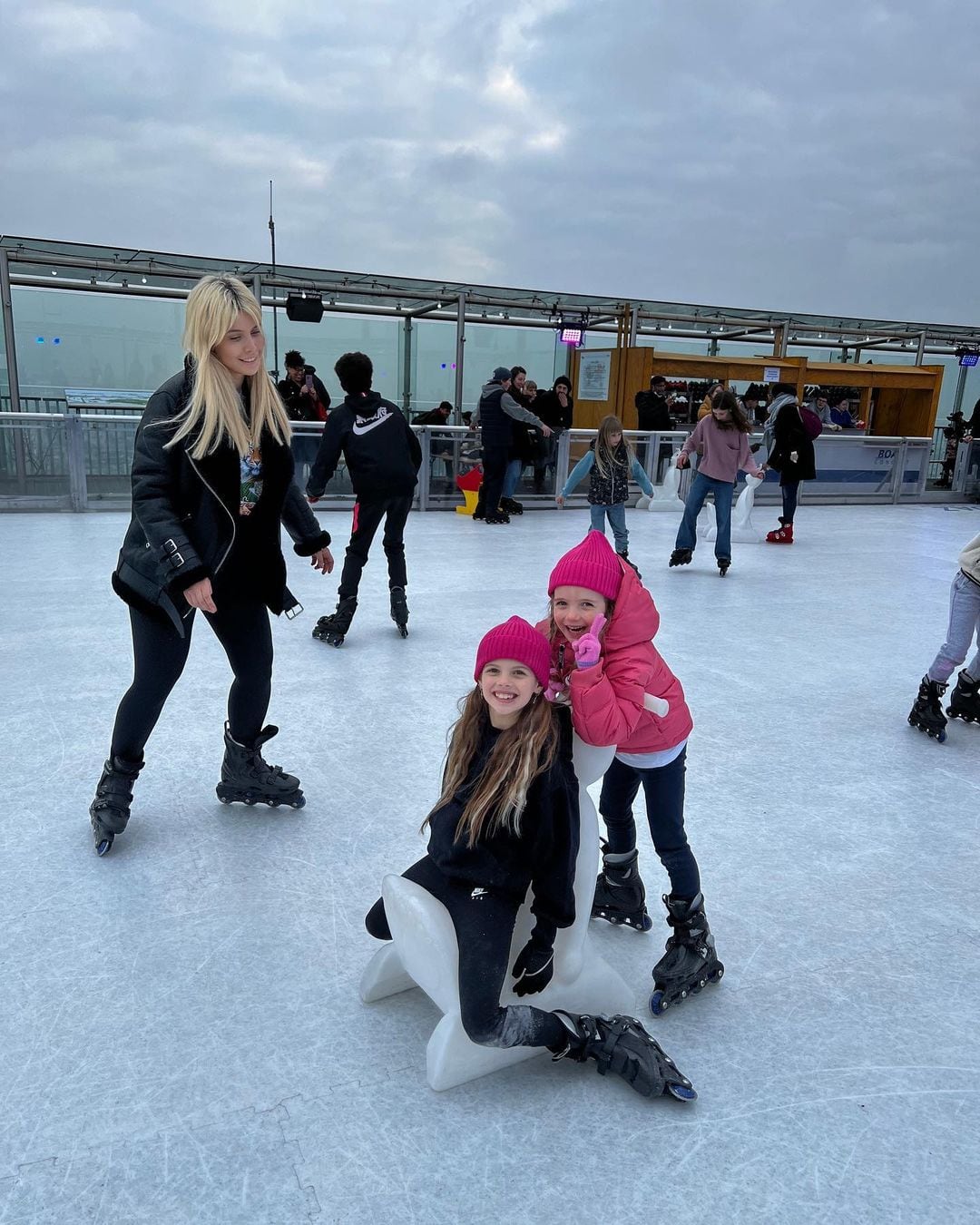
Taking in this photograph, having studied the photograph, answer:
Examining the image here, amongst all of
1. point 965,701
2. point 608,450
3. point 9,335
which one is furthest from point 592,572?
point 9,335

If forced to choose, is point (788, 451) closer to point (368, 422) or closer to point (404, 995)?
point (368, 422)

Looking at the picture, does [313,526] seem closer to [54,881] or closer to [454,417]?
[54,881]

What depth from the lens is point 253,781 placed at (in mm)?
2611

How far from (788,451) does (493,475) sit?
8.77ft

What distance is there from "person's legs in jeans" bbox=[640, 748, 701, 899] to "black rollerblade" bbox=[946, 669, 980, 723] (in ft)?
7.30

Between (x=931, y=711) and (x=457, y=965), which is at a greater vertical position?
(x=457, y=965)

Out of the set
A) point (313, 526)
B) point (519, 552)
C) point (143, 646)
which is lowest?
point (519, 552)

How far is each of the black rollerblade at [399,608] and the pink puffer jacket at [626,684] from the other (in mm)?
2741

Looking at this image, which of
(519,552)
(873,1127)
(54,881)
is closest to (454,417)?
(519,552)

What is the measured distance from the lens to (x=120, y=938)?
1.98 meters

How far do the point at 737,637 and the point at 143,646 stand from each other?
328 cm

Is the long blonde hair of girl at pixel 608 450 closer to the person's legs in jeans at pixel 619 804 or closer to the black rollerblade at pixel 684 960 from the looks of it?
the person's legs in jeans at pixel 619 804

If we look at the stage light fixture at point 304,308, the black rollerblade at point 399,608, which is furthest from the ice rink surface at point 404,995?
the stage light fixture at point 304,308

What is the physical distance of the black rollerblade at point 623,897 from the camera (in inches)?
83.3
